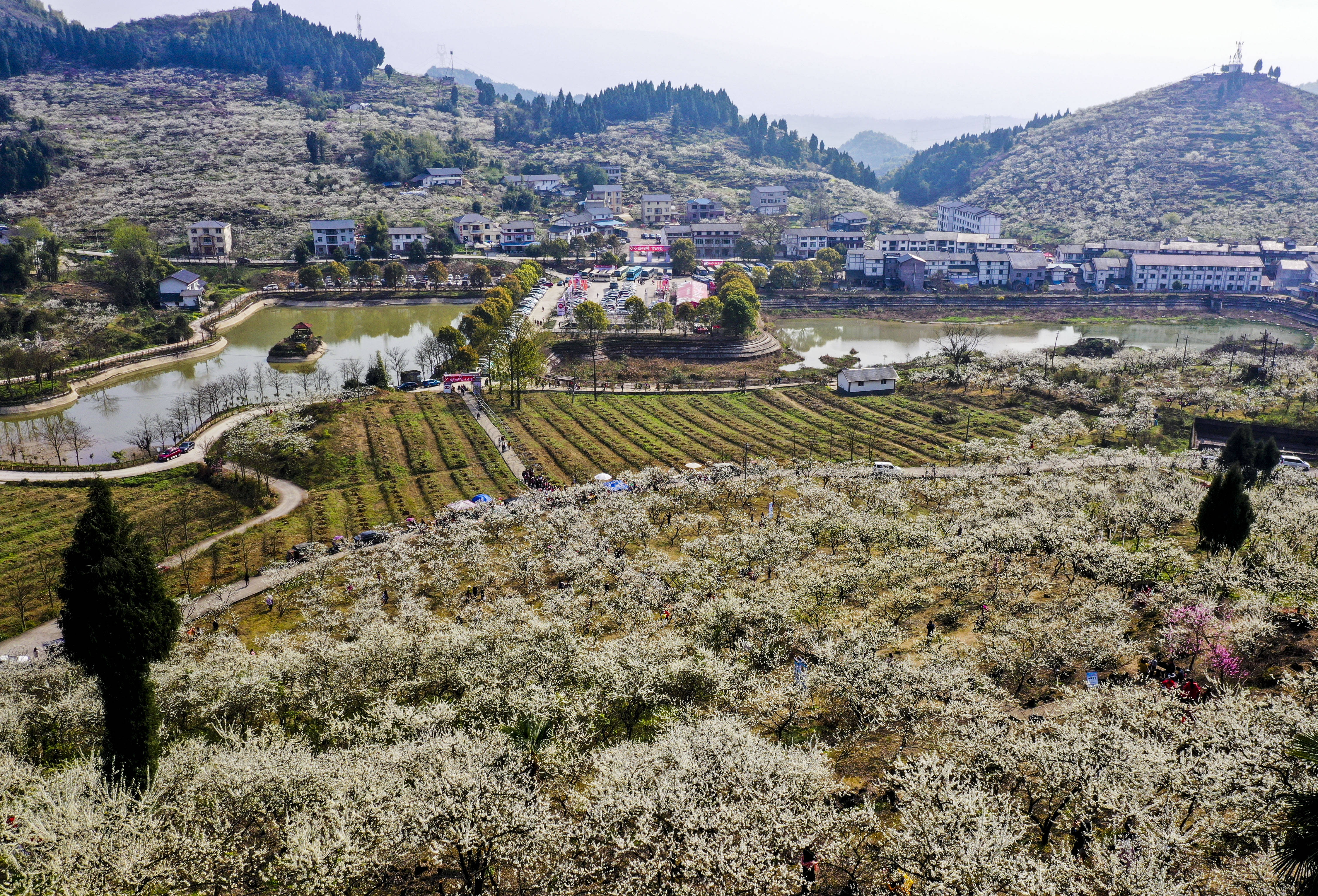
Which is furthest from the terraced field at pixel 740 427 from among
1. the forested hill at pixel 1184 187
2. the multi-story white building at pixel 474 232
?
the forested hill at pixel 1184 187

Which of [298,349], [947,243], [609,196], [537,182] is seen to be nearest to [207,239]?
[298,349]

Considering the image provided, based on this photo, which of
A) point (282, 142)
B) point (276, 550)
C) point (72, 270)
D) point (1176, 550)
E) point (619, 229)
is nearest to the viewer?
point (1176, 550)

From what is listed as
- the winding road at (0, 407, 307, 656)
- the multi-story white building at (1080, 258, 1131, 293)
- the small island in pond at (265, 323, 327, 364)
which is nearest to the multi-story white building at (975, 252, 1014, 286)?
the multi-story white building at (1080, 258, 1131, 293)

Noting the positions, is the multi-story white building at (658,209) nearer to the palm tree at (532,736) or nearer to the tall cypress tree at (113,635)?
the tall cypress tree at (113,635)

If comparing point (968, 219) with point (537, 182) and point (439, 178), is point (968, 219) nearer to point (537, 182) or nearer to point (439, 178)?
point (537, 182)

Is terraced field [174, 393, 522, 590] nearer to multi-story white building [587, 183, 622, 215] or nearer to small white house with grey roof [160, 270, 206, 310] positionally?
small white house with grey roof [160, 270, 206, 310]

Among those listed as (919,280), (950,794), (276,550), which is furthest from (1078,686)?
(919,280)

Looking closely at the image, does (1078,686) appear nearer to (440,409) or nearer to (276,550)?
(276,550)
